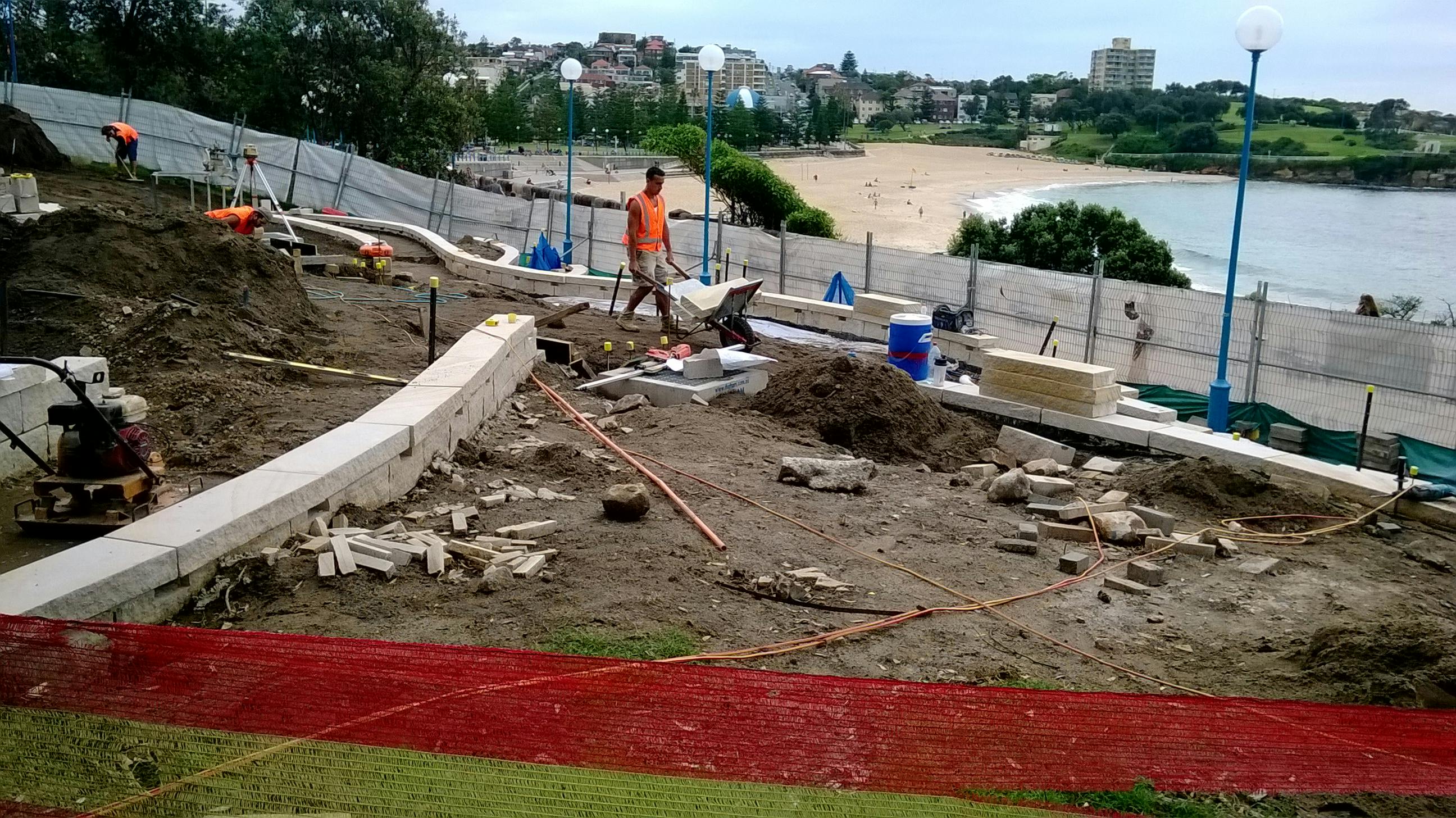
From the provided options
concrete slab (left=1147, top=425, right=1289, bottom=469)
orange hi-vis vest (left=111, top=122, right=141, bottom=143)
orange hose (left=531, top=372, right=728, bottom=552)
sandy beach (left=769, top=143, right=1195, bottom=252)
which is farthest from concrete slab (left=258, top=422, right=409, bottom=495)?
sandy beach (left=769, top=143, right=1195, bottom=252)

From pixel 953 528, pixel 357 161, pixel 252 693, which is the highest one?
pixel 357 161

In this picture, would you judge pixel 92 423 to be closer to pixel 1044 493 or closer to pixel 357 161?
pixel 1044 493

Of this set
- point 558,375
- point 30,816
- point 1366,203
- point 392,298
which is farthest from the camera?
point 1366,203

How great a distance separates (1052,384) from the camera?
36.5 feet

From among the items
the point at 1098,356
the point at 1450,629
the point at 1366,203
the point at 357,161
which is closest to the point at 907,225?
the point at 357,161

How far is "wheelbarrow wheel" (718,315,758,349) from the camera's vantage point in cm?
1284

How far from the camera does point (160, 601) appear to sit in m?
4.87

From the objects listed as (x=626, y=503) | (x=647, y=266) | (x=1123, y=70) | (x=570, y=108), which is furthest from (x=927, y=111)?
(x=626, y=503)

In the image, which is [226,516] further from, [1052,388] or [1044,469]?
[1052,388]

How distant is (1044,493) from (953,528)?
1.32 metres

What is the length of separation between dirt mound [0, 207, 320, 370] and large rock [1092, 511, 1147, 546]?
6670 millimetres

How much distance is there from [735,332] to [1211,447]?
521 cm

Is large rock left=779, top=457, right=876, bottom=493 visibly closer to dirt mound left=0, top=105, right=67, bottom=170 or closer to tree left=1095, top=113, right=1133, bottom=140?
dirt mound left=0, top=105, right=67, bottom=170

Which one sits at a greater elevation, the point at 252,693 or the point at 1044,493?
the point at 252,693
